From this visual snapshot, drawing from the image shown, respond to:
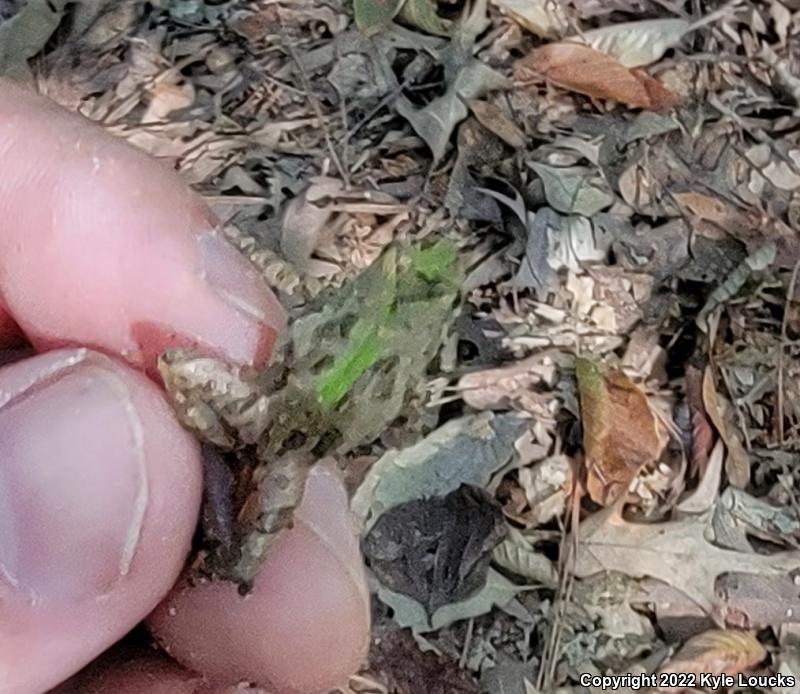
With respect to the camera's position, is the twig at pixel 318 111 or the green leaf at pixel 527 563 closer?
the green leaf at pixel 527 563

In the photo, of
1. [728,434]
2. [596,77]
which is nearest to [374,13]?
[596,77]

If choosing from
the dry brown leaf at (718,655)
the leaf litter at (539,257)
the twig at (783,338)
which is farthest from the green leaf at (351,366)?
the twig at (783,338)

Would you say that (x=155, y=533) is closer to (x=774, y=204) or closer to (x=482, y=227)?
(x=482, y=227)

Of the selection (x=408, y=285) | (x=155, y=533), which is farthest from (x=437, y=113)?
(x=155, y=533)

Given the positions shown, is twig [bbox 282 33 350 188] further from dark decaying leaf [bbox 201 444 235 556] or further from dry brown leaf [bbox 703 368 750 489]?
dark decaying leaf [bbox 201 444 235 556]

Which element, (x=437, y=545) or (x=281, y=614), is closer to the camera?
(x=281, y=614)

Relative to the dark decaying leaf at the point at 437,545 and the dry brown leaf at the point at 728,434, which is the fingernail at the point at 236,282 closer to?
the dark decaying leaf at the point at 437,545

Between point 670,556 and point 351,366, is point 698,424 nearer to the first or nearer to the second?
point 670,556

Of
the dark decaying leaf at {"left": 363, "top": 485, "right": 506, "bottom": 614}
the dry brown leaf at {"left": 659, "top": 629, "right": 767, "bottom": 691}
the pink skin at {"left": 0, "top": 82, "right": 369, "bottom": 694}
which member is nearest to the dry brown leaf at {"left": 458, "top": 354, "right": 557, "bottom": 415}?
the dark decaying leaf at {"left": 363, "top": 485, "right": 506, "bottom": 614}
